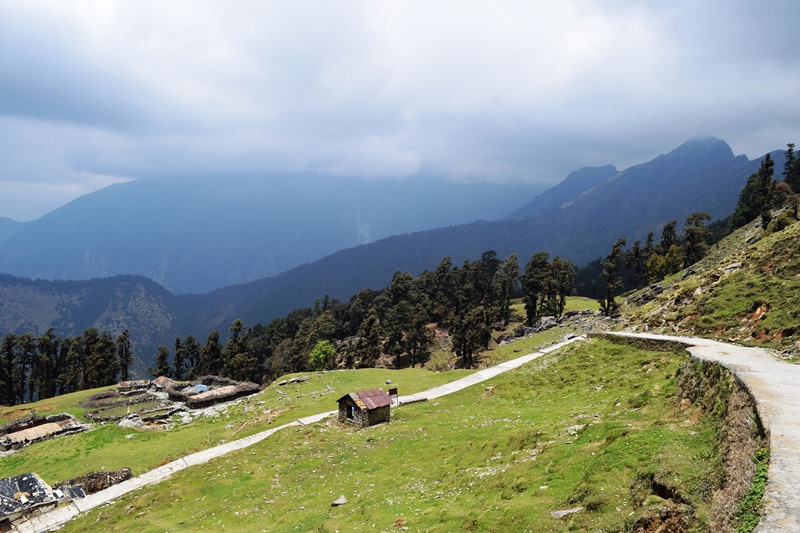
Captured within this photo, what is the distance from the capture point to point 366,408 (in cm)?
4281

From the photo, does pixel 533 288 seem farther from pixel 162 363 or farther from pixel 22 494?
pixel 162 363

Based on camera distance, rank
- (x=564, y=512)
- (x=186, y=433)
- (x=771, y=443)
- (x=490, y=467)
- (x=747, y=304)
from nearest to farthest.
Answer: (x=771, y=443) → (x=564, y=512) → (x=490, y=467) → (x=747, y=304) → (x=186, y=433)

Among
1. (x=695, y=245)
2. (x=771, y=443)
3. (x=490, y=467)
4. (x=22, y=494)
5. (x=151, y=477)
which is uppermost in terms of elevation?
(x=695, y=245)

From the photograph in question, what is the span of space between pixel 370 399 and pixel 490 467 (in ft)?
75.7

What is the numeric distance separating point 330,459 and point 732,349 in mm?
30095

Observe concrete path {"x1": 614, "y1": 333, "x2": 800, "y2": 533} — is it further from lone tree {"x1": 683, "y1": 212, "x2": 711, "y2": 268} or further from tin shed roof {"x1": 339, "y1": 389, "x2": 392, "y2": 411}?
lone tree {"x1": 683, "y1": 212, "x2": 711, "y2": 268}

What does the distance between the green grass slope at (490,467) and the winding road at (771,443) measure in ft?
5.81

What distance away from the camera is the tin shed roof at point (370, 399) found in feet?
141

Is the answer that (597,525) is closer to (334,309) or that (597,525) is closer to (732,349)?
(732,349)

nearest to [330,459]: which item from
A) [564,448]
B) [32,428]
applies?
[564,448]

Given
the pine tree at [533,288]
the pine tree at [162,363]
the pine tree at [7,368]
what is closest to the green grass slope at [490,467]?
the pine tree at [533,288]

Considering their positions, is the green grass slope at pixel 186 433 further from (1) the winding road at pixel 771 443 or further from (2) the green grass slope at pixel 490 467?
(2) the green grass slope at pixel 490 467

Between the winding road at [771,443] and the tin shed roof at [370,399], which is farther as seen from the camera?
the tin shed roof at [370,399]

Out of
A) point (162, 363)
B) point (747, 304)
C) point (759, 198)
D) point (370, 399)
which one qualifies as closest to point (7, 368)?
point (162, 363)
